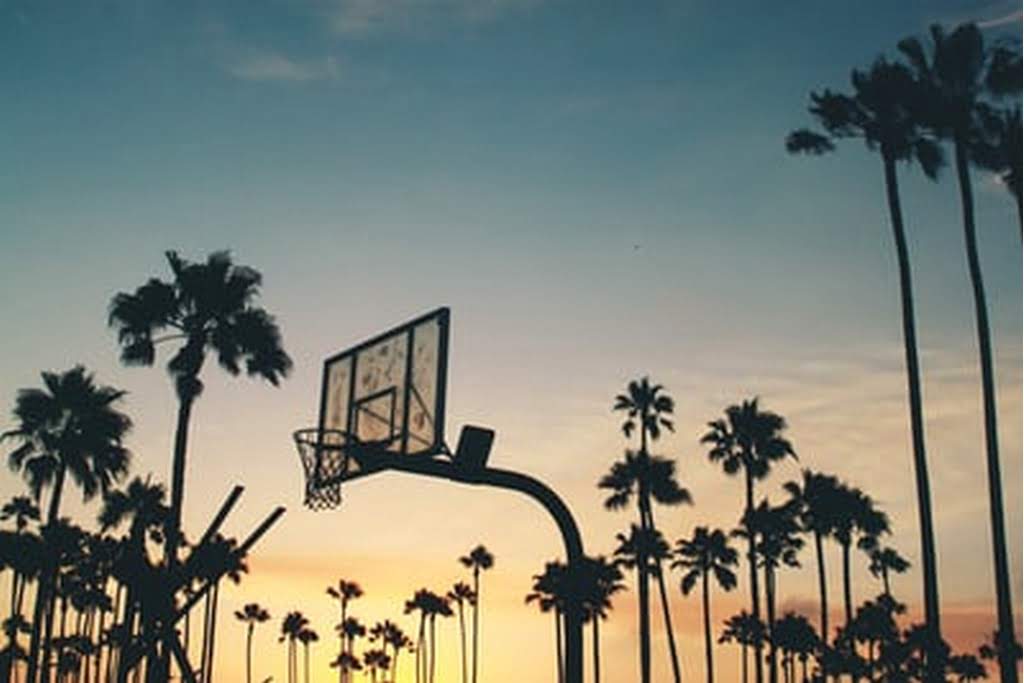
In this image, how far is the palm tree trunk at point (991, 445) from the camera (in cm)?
2394

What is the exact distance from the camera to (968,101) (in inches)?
1070

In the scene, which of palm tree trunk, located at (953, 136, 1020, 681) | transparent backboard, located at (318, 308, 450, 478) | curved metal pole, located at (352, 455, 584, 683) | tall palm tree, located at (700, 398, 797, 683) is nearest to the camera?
curved metal pole, located at (352, 455, 584, 683)

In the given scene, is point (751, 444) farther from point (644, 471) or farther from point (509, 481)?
point (509, 481)

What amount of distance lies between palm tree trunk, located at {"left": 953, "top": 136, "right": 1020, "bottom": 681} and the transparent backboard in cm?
1595

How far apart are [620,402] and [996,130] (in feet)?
92.5

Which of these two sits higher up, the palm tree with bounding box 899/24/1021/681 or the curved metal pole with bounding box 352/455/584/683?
the palm tree with bounding box 899/24/1021/681

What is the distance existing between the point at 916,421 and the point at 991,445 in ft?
5.95

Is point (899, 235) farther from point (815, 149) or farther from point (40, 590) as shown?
point (40, 590)

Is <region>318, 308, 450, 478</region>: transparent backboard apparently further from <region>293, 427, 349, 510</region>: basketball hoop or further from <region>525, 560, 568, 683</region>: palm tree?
<region>525, 560, 568, 683</region>: palm tree

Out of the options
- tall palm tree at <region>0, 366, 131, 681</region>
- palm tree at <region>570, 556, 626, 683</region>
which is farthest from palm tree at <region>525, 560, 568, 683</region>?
tall palm tree at <region>0, 366, 131, 681</region>

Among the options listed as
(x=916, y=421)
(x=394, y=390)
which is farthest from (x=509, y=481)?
(x=916, y=421)

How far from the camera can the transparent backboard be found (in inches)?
567

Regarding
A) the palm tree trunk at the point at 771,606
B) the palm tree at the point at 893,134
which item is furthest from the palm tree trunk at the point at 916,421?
the palm tree trunk at the point at 771,606

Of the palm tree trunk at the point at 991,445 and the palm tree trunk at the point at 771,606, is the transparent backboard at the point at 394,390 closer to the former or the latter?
the palm tree trunk at the point at 991,445
